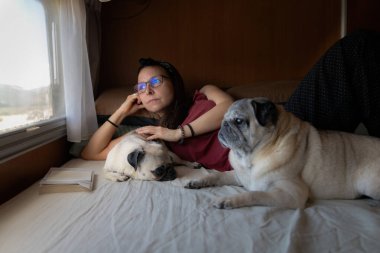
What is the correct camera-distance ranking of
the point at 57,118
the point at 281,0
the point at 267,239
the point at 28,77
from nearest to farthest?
1. the point at 267,239
2. the point at 28,77
3. the point at 57,118
4. the point at 281,0

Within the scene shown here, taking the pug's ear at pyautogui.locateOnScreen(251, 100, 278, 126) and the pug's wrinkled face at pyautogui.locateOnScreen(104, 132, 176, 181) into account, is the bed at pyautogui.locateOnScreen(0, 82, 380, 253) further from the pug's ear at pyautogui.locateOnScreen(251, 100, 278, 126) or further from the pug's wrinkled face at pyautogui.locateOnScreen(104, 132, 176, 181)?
the pug's ear at pyautogui.locateOnScreen(251, 100, 278, 126)

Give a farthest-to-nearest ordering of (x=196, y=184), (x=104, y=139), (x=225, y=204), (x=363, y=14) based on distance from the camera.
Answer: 1. (x=363, y=14)
2. (x=104, y=139)
3. (x=196, y=184)
4. (x=225, y=204)

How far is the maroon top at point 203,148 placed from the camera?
164cm

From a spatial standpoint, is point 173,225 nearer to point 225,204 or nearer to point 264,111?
point 225,204

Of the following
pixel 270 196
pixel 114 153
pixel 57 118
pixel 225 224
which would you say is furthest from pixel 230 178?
pixel 57 118

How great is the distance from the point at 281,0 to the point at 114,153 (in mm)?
1921

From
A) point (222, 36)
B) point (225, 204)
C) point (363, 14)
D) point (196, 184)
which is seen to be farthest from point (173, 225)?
point (363, 14)

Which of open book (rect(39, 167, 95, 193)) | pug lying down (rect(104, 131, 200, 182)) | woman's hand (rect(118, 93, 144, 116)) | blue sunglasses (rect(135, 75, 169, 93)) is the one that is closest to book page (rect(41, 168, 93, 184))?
open book (rect(39, 167, 95, 193))

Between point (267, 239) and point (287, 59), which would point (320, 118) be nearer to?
point (267, 239)

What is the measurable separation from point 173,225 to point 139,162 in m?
0.57

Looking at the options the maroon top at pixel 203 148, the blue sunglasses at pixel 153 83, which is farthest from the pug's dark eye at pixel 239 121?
the blue sunglasses at pixel 153 83

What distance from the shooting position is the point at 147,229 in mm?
933

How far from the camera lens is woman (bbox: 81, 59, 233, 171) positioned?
5.39 feet

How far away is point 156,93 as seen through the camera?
176 centimetres
